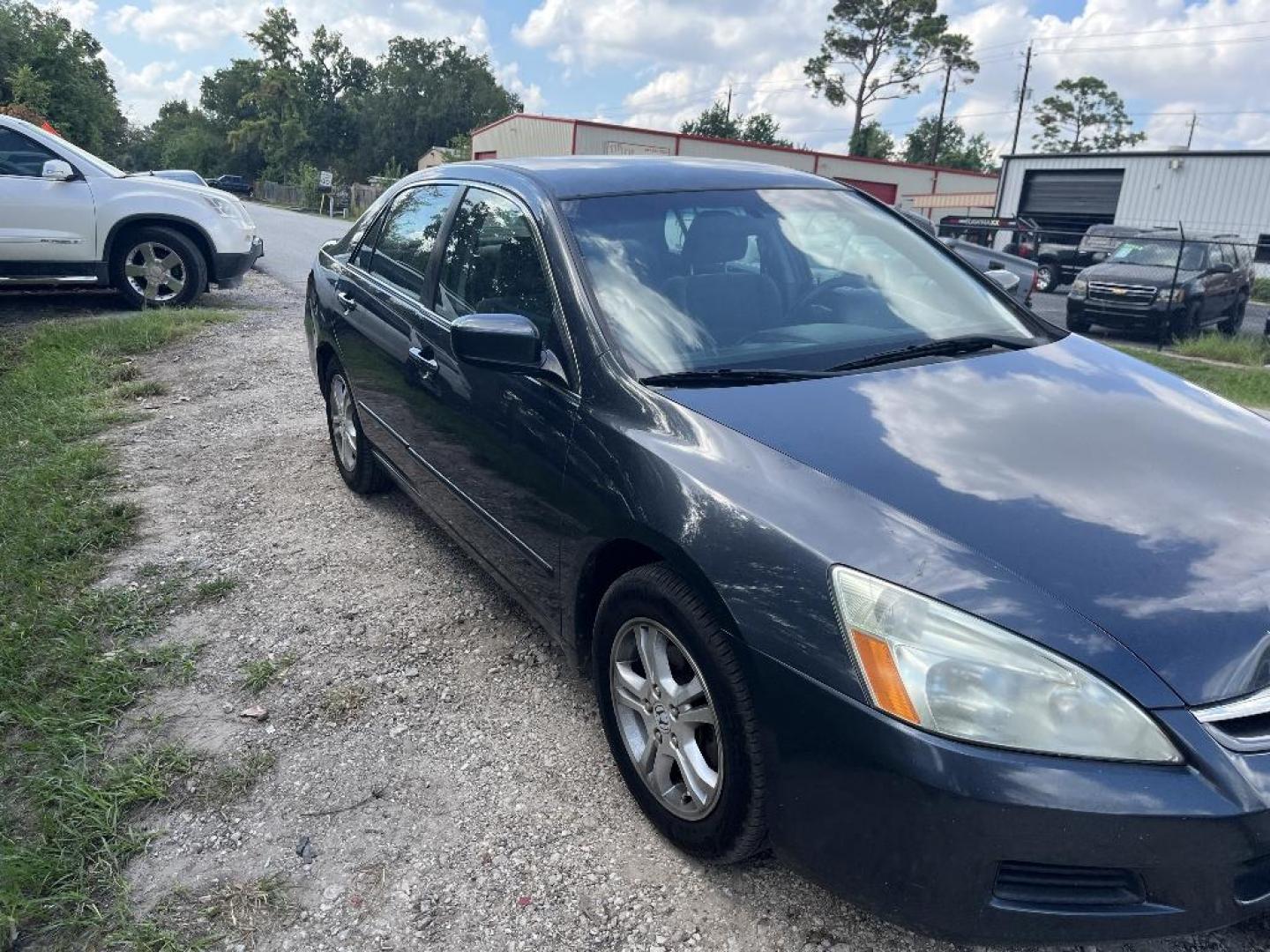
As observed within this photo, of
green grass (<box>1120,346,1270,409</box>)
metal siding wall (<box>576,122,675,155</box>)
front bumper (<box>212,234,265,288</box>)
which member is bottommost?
green grass (<box>1120,346,1270,409</box>)

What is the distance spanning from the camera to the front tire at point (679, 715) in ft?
6.80

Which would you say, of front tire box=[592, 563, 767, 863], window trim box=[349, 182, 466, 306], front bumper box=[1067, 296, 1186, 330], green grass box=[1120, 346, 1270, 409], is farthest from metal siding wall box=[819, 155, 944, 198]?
front tire box=[592, 563, 767, 863]

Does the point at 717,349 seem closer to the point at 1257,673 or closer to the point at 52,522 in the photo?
the point at 1257,673

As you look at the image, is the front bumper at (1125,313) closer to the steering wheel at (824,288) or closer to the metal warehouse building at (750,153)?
the steering wheel at (824,288)

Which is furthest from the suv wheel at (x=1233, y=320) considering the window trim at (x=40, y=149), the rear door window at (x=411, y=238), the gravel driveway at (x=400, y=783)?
the window trim at (x=40, y=149)

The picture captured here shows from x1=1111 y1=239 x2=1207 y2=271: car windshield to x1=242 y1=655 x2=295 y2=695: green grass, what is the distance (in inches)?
566

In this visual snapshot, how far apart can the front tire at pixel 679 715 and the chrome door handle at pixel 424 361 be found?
1379mm

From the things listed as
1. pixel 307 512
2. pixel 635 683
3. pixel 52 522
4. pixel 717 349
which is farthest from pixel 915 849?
pixel 52 522

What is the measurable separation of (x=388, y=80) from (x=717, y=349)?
275ft

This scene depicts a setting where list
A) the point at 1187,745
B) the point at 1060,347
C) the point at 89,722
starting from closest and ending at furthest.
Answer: the point at 1187,745
the point at 89,722
the point at 1060,347

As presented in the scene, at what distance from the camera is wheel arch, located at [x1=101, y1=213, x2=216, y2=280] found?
9227 mm

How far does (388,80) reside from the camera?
77875 millimetres

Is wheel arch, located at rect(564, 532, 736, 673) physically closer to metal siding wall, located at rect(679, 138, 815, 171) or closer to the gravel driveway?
the gravel driveway

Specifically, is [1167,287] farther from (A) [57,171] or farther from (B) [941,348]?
(A) [57,171]
